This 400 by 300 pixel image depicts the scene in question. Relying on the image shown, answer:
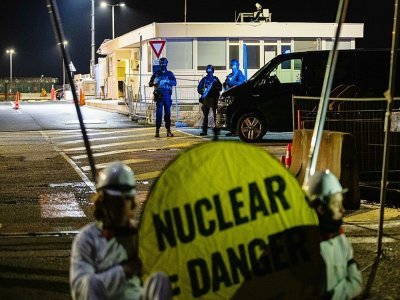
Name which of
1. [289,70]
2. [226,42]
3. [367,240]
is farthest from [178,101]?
[367,240]

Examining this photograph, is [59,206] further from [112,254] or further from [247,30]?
[247,30]

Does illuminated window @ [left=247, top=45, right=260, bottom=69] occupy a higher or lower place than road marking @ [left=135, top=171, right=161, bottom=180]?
higher

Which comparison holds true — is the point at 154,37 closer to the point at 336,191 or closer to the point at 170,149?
the point at 170,149

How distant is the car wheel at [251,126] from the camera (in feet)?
59.0

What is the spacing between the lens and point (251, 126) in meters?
18.0

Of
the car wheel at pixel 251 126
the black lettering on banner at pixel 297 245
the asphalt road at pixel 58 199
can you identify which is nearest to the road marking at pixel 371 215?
the asphalt road at pixel 58 199

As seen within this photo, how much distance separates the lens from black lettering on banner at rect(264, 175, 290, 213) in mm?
3915

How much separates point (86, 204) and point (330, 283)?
6772mm

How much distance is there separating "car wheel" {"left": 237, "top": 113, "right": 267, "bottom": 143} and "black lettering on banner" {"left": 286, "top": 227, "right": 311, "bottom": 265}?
46.1 ft

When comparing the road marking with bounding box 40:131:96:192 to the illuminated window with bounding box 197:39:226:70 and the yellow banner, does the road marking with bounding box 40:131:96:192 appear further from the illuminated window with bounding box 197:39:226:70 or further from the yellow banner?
the illuminated window with bounding box 197:39:226:70

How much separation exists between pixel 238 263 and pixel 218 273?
12 cm

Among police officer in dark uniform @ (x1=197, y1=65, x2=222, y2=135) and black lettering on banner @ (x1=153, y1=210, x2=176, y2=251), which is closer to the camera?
black lettering on banner @ (x1=153, y1=210, x2=176, y2=251)

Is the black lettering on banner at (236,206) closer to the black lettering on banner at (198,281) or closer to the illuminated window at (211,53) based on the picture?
the black lettering on banner at (198,281)

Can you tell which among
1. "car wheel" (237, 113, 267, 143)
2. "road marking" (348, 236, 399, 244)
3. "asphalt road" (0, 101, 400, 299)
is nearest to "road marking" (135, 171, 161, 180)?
"asphalt road" (0, 101, 400, 299)
